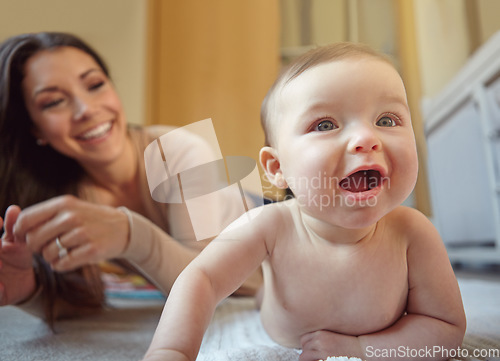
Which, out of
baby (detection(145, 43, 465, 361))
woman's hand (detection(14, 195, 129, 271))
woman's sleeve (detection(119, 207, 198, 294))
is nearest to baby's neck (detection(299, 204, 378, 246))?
baby (detection(145, 43, 465, 361))

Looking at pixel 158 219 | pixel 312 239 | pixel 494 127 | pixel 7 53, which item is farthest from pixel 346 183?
pixel 494 127

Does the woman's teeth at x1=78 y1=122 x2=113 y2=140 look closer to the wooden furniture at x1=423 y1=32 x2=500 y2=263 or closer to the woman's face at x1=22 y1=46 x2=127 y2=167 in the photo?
the woman's face at x1=22 y1=46 x2=127 y2=167

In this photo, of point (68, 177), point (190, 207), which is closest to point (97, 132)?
point (68, 177)

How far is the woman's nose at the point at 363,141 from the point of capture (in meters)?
0.33

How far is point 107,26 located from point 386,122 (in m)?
0.38

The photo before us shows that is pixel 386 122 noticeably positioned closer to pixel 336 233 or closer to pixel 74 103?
pixel 336 233

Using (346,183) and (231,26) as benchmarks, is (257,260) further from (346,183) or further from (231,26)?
(231,26)

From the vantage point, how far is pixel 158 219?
1.61 ft

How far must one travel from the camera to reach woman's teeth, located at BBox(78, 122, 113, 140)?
22.2 inches

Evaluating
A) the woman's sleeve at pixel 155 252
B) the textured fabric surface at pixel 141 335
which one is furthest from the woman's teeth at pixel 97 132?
the textured fabric surface at pixel 141 335

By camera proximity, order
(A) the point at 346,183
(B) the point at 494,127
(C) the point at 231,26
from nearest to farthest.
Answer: (A) the point at 346,183 → (C) the point at 231,26 → (B) the point at 494,127

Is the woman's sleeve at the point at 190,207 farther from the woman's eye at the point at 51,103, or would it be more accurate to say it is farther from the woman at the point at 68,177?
the woman's eye at the point at 51,103

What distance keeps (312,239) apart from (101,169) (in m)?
0.37

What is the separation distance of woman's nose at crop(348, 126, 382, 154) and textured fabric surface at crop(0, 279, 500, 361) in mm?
214
